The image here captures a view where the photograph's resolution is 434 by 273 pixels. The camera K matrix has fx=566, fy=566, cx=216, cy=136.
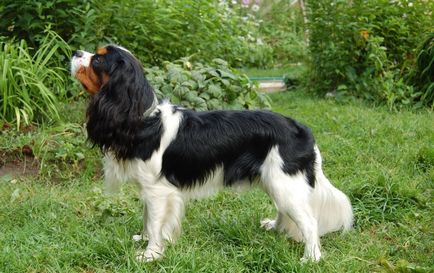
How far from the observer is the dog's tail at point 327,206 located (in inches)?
136

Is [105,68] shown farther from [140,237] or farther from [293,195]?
[293,195]

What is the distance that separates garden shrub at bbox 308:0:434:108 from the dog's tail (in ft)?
12.9

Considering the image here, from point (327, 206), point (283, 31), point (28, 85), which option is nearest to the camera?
point (327, 206)

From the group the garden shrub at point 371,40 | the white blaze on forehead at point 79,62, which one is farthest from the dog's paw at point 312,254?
the garden shrub at point 371,40

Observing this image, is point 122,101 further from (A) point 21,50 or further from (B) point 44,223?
(A) point 21,50

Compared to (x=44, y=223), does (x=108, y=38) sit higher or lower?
higher

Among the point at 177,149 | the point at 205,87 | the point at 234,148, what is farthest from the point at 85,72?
the point at 205,87

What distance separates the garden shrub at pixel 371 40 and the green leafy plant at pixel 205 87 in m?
1.91

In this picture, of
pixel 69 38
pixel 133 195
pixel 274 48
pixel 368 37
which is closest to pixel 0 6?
pixel 69 38

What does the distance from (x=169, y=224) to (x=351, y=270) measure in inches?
42.5

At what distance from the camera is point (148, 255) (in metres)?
3.30

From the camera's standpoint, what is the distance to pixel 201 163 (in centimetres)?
335

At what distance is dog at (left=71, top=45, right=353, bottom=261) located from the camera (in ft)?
10.5

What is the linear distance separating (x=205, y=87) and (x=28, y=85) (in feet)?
5.62
